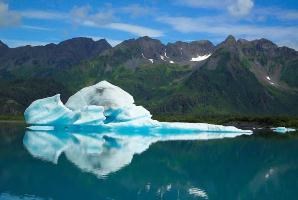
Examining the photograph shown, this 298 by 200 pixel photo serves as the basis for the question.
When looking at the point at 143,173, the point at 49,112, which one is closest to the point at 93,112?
the point at 49,112

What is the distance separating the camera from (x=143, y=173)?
27.6m

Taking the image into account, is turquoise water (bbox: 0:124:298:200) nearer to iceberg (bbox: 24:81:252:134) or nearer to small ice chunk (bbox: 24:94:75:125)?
iceberg (bbox: 24:81:252:134)

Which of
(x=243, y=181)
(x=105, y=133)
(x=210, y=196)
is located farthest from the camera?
(x=105, y=133)

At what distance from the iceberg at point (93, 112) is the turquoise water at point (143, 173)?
17.8 metres

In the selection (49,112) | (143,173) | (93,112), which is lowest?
(143,173)

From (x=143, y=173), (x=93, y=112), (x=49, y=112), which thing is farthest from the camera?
(x=49, y=112)

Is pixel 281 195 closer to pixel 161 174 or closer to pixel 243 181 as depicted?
pixel 243 181


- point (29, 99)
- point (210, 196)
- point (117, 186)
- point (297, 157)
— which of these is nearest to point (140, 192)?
point (117, 186)

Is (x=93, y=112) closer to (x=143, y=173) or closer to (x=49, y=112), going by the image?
(x=49, y=112)

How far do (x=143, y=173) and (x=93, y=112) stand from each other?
3164 centimetres

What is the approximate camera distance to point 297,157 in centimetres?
3903

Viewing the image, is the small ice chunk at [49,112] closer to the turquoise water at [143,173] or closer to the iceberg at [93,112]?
the iceberg at [93,112]

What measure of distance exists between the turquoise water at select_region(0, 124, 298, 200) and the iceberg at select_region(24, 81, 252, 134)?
17753mm

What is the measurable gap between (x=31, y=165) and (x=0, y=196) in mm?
9941
